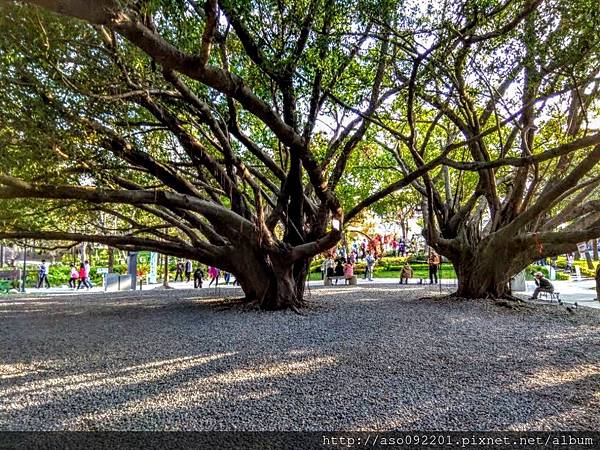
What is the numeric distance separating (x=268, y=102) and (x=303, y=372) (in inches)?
208

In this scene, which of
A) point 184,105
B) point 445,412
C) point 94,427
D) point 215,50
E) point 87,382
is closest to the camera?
point 94,427

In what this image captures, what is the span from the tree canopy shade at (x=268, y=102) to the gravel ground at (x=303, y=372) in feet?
6.05

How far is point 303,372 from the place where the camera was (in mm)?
4273

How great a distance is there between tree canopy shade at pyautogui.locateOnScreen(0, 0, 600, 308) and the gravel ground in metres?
1.84

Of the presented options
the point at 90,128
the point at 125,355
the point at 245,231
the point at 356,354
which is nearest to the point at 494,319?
the point at 356,354

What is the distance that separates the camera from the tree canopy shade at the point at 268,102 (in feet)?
17.7

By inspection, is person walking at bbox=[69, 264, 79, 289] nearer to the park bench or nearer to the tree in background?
the park bench

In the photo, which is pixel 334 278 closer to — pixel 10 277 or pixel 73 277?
pixel 73 277

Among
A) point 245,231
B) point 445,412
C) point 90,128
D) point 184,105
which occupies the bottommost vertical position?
point 445,412

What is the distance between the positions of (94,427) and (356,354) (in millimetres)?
2964

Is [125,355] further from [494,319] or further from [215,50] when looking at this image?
[494,319]

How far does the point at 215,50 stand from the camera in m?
7.47

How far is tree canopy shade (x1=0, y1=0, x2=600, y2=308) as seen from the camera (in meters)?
5.40

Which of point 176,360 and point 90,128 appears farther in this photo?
point 90,128
